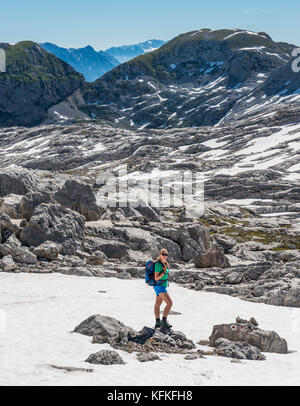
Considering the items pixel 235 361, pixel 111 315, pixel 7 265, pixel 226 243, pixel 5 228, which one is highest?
pixel 5 228

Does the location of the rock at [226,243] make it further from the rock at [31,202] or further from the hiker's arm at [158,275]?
the hiker's arm at [158,275]

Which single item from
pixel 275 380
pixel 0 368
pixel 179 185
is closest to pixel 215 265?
pixel 275 380

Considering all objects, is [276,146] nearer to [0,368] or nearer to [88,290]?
[88,290]

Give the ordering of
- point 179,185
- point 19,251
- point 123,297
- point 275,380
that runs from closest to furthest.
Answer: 1. point 275,380
2. point 123,297
3. point 19,251
4. point 179,185

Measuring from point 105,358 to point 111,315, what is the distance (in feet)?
24.6

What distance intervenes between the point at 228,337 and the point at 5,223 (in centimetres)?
2300

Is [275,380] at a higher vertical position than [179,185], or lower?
lower

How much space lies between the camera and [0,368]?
11.6 meters

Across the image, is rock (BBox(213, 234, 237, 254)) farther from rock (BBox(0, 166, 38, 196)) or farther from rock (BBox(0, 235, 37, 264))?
rock (BBox(0, 166, 38, 196))

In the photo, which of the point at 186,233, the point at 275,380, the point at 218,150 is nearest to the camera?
the point at 275,380

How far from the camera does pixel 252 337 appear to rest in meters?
16.0

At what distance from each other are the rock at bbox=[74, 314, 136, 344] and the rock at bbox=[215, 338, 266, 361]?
3.47m

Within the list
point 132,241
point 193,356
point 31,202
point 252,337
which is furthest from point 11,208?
point 193,356

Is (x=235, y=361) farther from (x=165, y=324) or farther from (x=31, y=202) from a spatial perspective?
(x=31, y=202)
